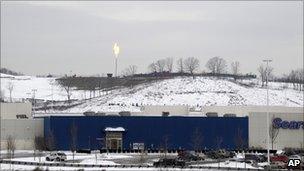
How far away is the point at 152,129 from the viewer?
3167 inches

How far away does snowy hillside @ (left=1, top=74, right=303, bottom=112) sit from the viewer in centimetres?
14100

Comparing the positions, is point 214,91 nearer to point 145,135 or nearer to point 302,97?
point 302,97

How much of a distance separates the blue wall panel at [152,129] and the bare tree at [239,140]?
0.29 m

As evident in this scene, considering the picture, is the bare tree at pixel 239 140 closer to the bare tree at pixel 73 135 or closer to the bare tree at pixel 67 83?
the bare tree at pixel 73 135

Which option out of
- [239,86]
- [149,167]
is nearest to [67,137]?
[149,167]

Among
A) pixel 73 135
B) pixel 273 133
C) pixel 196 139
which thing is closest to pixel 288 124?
pixel 273 133

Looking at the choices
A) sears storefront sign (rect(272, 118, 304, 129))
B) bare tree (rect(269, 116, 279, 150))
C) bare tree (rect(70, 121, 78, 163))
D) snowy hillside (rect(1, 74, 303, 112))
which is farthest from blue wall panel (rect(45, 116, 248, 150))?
snowy hillside (rect(1, 74, 303, 112))

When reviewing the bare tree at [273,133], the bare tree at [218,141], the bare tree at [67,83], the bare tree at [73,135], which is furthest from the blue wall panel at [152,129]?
the bare tree at [67,83]

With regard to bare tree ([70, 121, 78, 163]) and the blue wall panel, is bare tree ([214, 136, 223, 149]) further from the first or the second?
bare tree ([70, 121, 78, 163])

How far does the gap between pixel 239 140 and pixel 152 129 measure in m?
10.4

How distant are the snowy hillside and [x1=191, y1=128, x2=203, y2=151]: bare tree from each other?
4723 centimetres

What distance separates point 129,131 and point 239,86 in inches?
3308

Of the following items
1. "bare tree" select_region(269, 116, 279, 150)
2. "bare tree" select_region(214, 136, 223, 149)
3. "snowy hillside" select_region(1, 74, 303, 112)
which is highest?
"snowy hillside" select_region(1, 74, 303, 112)

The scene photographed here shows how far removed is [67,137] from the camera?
78000 millimetres
